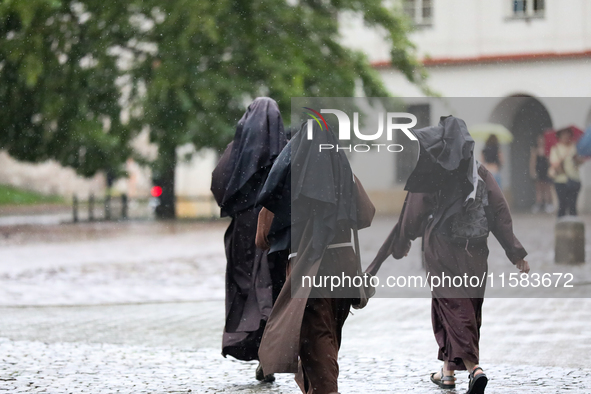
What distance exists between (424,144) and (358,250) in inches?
37.8

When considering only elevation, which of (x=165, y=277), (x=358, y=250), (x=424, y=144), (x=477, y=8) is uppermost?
(x=477, y=8)

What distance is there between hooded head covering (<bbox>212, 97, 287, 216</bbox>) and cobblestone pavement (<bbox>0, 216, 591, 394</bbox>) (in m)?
0.90

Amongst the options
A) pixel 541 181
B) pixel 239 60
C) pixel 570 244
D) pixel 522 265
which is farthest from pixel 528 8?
pixel 522 265

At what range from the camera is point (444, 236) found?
18.7 feet

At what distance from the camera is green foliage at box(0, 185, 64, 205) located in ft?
130

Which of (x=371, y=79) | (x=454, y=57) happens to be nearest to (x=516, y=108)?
(x=454, y=57)

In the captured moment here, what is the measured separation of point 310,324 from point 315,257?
363 millimetres

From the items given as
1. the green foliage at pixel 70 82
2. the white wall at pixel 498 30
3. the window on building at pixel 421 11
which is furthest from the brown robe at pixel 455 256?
the window on building at pixel 421 11

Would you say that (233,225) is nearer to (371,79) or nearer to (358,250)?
(358,250)

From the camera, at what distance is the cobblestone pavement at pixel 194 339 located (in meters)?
5.93

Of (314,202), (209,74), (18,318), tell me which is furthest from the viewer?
(209,74)

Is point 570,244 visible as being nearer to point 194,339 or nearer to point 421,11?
point 194,339

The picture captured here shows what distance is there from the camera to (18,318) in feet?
29.7

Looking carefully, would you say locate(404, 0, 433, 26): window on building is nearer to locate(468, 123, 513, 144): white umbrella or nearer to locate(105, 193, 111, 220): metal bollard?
locate(105, 193, 111, 220): metal bollard
